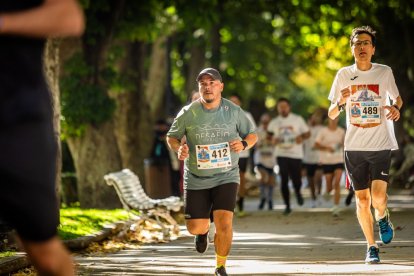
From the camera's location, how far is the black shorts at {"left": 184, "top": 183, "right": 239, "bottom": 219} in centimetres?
939

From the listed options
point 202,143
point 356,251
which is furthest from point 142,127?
point 202,143

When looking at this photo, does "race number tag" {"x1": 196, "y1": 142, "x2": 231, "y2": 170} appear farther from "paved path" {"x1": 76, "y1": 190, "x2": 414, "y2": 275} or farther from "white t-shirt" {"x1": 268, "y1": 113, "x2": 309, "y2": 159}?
"white t-shirt" {"x1": 268, "y1": 113, "x2": 309, "y2": 159}

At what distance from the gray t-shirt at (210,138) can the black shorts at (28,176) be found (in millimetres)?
5230

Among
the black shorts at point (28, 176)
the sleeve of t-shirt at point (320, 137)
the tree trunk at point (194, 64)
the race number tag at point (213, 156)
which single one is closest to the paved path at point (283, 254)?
the race number tag at point (213, 156)

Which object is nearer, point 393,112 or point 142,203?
point 393,112

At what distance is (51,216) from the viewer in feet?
13.9

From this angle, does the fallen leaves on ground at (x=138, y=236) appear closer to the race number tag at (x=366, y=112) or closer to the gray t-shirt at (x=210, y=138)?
the gray t-shirt at (x=210, y=138)

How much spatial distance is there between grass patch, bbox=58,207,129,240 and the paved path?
2.87 ft

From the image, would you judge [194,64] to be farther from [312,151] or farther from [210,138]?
[210,138]

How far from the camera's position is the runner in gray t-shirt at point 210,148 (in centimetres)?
946

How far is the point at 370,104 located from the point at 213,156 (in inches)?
72.7

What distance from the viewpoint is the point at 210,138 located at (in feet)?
31.6

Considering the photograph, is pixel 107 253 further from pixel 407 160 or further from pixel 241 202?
pixel 407 160

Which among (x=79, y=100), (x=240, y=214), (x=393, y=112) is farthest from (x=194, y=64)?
(x=393, y=112)
